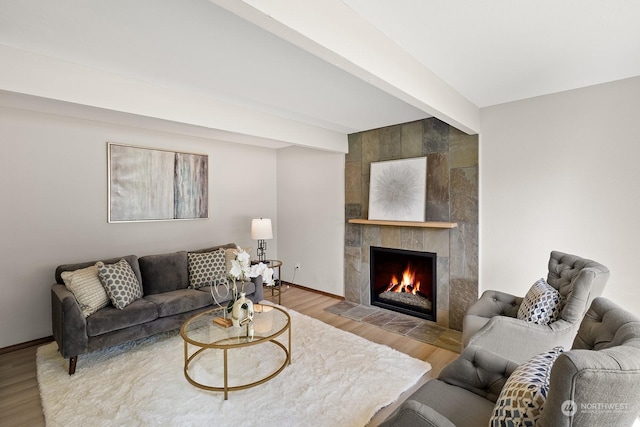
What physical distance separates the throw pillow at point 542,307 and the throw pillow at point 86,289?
3.53 m

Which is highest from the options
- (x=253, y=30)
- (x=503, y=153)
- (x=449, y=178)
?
→ (x=253, y=30)

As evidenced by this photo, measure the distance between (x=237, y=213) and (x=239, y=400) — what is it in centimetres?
311

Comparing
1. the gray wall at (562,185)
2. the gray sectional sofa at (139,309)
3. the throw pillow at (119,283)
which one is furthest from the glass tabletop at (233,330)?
the gray wall at (562,185)

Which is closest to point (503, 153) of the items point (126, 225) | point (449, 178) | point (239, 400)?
point (449, 178)

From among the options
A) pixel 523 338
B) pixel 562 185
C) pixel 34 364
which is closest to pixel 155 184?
pixel 34 364

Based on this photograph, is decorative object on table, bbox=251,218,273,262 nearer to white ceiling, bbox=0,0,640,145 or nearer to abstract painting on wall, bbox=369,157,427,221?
abstract painting on wall, bbox=369,157,427,221

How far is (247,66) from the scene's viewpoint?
2.24 metres

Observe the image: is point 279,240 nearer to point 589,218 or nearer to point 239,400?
point 239,400

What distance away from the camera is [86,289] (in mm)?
2766

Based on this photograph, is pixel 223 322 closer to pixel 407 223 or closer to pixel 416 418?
pixel 416 418

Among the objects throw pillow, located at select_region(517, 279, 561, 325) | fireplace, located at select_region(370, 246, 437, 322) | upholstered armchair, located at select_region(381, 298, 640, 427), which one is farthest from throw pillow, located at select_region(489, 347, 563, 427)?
fireplace, located at select_region(370, 246, 437, 322)

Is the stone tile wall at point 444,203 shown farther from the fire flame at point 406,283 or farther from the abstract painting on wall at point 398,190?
the fire flame at point 406,283

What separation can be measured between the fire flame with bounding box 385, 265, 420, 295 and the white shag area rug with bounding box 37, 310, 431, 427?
3.91 feet

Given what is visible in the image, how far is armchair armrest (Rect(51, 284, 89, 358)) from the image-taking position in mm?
2482
